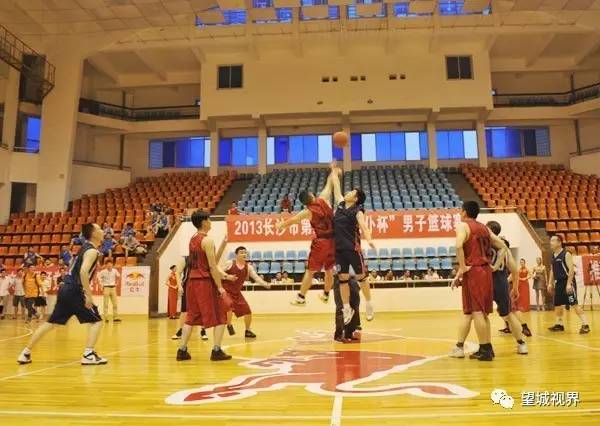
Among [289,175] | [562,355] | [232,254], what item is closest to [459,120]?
[289,175]

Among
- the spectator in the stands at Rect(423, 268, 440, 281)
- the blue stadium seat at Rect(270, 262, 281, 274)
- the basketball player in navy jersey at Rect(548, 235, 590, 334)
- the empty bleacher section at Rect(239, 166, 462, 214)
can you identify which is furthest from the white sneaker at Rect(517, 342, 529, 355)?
the empty bleacher section at Rect(239, 166, 462, 214)

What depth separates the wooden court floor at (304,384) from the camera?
10.5ft

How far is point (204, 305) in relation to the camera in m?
5.66

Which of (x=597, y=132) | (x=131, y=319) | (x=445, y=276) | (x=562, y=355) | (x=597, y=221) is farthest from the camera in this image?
(x=597, y=132)

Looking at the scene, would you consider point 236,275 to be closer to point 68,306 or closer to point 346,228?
point 346,228

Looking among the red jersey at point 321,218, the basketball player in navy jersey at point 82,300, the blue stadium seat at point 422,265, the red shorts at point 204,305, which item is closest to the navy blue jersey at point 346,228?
the red jersey at point 321,218

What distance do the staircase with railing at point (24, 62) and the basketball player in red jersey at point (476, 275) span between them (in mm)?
19034

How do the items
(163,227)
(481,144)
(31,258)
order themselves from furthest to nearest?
(481,144) < (163,227) < (31,258)

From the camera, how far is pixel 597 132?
79.6 ft

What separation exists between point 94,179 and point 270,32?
36.4 ft

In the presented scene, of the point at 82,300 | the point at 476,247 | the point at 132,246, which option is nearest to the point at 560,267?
the point at 476,247

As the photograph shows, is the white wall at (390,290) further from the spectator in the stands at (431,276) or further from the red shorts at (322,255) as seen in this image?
the red shorts at (322,255)

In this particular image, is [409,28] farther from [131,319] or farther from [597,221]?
[131,319]

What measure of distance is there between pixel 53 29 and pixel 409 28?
1481 centimetres
